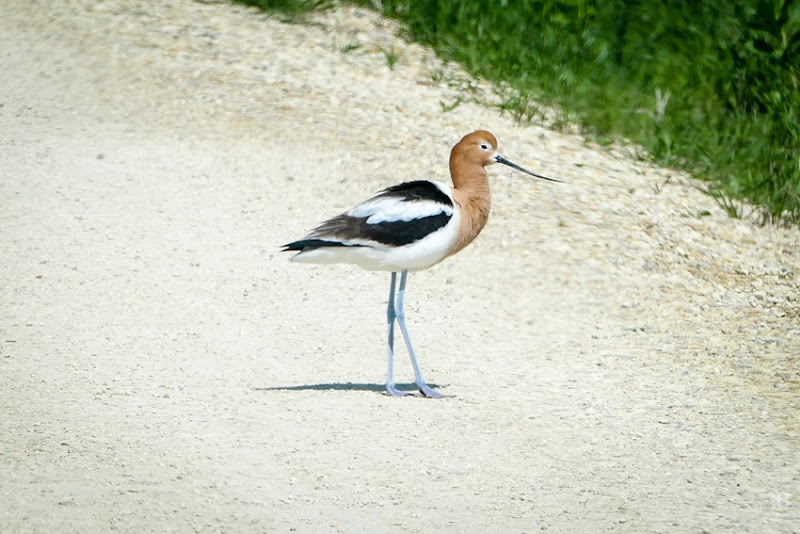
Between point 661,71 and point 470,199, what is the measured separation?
6.33 metres

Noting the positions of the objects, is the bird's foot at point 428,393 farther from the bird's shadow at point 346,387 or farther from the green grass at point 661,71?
the green grass at point 661,71

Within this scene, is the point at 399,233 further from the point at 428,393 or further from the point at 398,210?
the point at 428,393

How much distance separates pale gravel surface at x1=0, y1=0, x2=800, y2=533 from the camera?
494 centimetres

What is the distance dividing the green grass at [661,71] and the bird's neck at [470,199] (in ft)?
12.5

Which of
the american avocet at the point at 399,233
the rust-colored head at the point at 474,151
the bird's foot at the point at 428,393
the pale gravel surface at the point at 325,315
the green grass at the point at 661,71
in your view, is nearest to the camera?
the pale gravel surface at the point at 325,315

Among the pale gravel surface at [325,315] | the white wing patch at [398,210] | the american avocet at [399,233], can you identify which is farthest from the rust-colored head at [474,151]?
the pale gravel surface at [325,315]

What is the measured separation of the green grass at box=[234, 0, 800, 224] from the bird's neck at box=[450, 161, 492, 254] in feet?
12.5

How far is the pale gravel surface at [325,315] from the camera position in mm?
4938

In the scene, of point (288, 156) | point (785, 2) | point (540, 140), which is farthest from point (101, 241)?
point (785, 2)

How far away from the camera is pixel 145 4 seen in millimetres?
11820

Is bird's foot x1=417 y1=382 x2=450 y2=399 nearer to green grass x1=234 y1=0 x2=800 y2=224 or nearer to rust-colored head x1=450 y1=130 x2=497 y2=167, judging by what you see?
rust-colored head x1=450 y1=130 x2=497 y2=167

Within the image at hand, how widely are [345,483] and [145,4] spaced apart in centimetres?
810

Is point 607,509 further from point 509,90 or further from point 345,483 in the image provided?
point 509,90

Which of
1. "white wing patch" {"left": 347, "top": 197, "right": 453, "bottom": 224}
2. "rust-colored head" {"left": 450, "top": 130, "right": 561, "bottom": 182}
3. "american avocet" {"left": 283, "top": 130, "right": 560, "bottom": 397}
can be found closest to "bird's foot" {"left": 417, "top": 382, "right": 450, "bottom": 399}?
"american avocet" {"left": 283, "top": 130, "right": 560, "bottom": 397}
